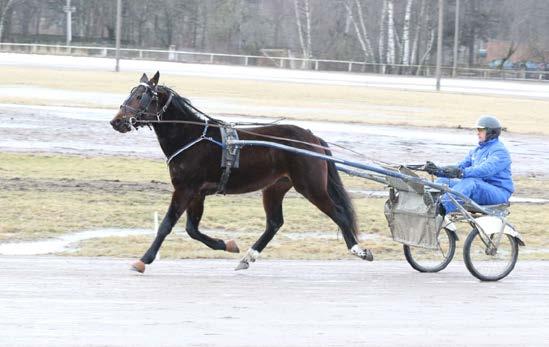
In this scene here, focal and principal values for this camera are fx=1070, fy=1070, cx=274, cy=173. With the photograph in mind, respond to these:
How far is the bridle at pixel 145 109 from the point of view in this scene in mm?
9727

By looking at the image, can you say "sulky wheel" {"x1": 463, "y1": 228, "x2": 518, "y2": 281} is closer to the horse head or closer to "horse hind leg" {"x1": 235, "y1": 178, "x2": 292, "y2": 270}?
"horse hind leg" {"x1": 235, "y1": 178, "x2": 292, "y2": 270}

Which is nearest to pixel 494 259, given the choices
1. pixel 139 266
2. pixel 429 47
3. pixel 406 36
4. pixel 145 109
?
pixel 139 266

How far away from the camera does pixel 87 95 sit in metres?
34.9

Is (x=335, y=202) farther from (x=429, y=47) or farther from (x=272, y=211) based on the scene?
(x=429, y=47)

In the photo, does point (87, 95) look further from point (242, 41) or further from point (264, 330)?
point (242, 41)

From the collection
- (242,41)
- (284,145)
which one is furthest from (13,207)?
(242,41)

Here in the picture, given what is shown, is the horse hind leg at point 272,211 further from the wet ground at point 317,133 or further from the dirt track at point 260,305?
the wet ground at point 317,133

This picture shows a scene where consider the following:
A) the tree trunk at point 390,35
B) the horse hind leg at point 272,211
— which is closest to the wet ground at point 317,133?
the horse hind leg at point 272,211

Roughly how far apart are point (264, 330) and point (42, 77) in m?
38.9

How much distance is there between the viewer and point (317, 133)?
24859 mm

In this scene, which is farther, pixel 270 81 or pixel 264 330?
pixel 270 81

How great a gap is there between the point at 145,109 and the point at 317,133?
15.3m

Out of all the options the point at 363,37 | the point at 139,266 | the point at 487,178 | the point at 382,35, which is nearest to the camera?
the point at 139,266

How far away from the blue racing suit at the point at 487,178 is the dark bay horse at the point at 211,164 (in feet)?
3.53
